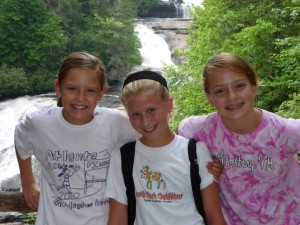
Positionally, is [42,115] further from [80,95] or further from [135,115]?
[135,115]

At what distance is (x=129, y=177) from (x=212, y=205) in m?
0.47

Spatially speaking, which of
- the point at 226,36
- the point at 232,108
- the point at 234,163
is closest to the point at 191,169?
the point at 234,163

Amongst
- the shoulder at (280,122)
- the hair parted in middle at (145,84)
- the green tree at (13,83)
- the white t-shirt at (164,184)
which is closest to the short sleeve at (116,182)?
the white t-shirt at (164,184)

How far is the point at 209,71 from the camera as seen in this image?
2043mm

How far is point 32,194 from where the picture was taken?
2398 mm

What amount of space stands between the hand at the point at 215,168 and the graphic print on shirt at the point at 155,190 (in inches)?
8.2

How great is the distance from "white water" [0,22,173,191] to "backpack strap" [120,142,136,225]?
993 cm

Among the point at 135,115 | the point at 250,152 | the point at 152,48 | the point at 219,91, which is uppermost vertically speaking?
the point at 219,91

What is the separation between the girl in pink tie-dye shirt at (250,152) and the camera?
200cm

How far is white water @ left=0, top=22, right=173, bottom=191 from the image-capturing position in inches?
463

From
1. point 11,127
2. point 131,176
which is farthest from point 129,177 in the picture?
point 11,127

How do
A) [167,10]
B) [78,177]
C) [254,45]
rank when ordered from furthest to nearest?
[167,10] → [254,45] → [78,177]

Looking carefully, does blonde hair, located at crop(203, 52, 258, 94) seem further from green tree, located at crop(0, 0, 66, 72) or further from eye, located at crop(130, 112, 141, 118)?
green tree, located at crop(0, 0, 66, 72)

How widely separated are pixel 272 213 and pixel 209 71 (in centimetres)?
86
